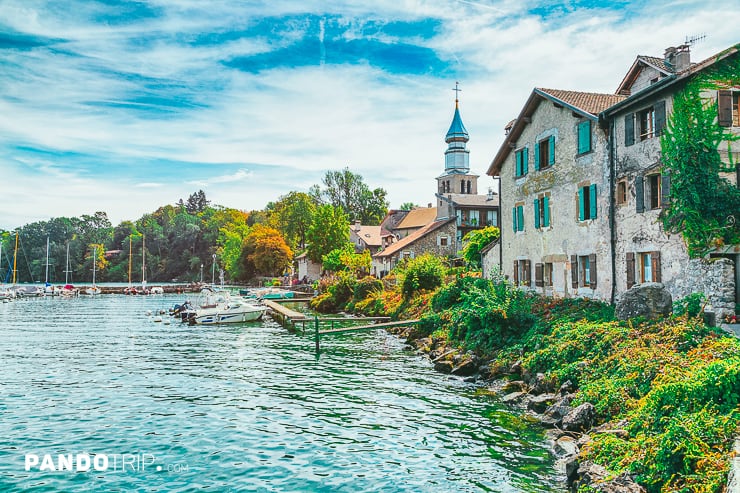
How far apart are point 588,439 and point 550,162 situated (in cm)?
1893

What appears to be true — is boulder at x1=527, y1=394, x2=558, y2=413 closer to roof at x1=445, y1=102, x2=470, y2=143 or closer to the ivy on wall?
the ivy on wall

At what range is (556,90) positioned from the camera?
29656mm

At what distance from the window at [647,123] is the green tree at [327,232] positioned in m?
67.2

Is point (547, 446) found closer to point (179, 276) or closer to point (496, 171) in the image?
point (496, 171)

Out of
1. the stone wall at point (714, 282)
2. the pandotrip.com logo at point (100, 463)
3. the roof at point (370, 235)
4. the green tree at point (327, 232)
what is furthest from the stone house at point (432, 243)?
the pandotrip.com logo at point (100, 463)

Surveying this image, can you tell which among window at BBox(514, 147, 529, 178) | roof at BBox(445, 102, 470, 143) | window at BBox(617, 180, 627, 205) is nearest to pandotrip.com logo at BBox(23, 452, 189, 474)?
window at BBox(617, 180, 627, 205)

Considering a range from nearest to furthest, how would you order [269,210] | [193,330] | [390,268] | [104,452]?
[104,452], [193,330], [390,268], [269,210]

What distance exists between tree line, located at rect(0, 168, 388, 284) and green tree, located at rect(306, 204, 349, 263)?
21861 millimetres

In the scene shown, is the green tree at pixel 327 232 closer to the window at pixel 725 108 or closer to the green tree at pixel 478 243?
the green tree at pixel 478 243

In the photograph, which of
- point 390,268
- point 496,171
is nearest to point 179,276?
point 390,268

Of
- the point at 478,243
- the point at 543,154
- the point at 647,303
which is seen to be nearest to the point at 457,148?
the point at 478,243

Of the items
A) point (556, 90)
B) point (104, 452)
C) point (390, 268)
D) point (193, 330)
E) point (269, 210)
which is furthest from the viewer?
point (269, 210)

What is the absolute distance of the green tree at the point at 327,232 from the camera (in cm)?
8812

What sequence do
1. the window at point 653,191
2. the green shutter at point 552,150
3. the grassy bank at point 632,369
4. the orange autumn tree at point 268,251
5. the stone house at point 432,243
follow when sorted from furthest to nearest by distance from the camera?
1. the orange autumn tree at point 268,251
2. the stone house at point 432,243
3. the green shutter at point 552,150
4. the window at point 653,191
5. the grassy bank at point 632,369
